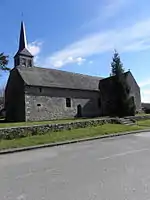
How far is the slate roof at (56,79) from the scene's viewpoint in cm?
3359

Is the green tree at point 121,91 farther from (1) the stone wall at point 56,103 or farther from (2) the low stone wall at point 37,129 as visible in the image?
(2) the low stone wall at point 37,129

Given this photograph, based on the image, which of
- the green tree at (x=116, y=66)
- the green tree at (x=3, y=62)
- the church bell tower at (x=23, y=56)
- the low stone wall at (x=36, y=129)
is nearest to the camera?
the low stone wall at (x=36, y=129)

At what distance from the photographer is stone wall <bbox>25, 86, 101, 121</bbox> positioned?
32.2 metres

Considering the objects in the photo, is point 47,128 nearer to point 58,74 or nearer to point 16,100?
point 16,100

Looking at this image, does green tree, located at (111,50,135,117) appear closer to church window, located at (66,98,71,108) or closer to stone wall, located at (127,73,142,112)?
stone wall, located at (127,73,142,112)

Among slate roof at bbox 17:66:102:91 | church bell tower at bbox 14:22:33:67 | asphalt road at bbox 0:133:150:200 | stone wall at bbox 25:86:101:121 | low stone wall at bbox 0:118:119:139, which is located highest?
church bell tower at bbox 14:22:33:67

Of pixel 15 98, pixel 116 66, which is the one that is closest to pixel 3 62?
pixel 15 98

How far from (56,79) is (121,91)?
32.9 feet

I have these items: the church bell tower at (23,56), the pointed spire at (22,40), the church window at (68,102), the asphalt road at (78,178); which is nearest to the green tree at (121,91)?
the church window at (68,102)

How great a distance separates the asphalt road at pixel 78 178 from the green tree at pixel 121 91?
25.3 meters

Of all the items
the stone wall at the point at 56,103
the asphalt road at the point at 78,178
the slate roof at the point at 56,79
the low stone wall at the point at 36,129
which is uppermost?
the slate roof at the point at 56,79

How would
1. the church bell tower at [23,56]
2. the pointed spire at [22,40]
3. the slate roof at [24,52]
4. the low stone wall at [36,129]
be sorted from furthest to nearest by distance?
the pointed spire at [22,40] → the slate roof at [24,52] → the church bell tower at [23,56] → the low stone wall at [36,129]

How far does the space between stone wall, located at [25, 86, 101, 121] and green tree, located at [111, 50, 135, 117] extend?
4921 millimetres

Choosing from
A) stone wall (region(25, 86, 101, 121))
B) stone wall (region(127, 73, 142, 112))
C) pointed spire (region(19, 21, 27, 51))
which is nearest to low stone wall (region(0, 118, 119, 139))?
stone wall (region(25, 86, 101, 121))
